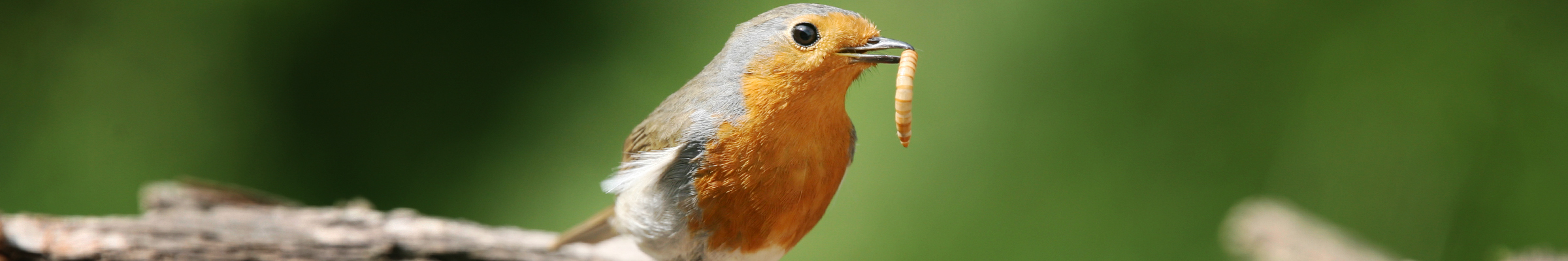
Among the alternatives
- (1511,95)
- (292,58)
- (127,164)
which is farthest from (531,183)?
(1511,95)

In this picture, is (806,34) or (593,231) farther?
(593,231)

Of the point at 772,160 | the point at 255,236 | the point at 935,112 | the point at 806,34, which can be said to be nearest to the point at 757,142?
the point at 772,160

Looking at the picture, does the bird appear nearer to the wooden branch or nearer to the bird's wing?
the bird's wing

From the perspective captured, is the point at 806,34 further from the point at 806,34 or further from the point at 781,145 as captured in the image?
the point at 781,145

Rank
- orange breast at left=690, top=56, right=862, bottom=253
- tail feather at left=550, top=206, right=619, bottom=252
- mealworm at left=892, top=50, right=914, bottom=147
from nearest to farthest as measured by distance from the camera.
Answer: mealworm at left=892, top=50, right=914, bottom=147 < orange breast at left=690, top=56, right=862, bottom=253 < tail feather at left=550, top=206, right=619, bottom=252

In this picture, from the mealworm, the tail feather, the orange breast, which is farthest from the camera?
the tail feather

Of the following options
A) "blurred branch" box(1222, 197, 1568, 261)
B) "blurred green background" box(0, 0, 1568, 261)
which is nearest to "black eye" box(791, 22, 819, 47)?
"blurred green background" box(0, 0, 1568, 261)
